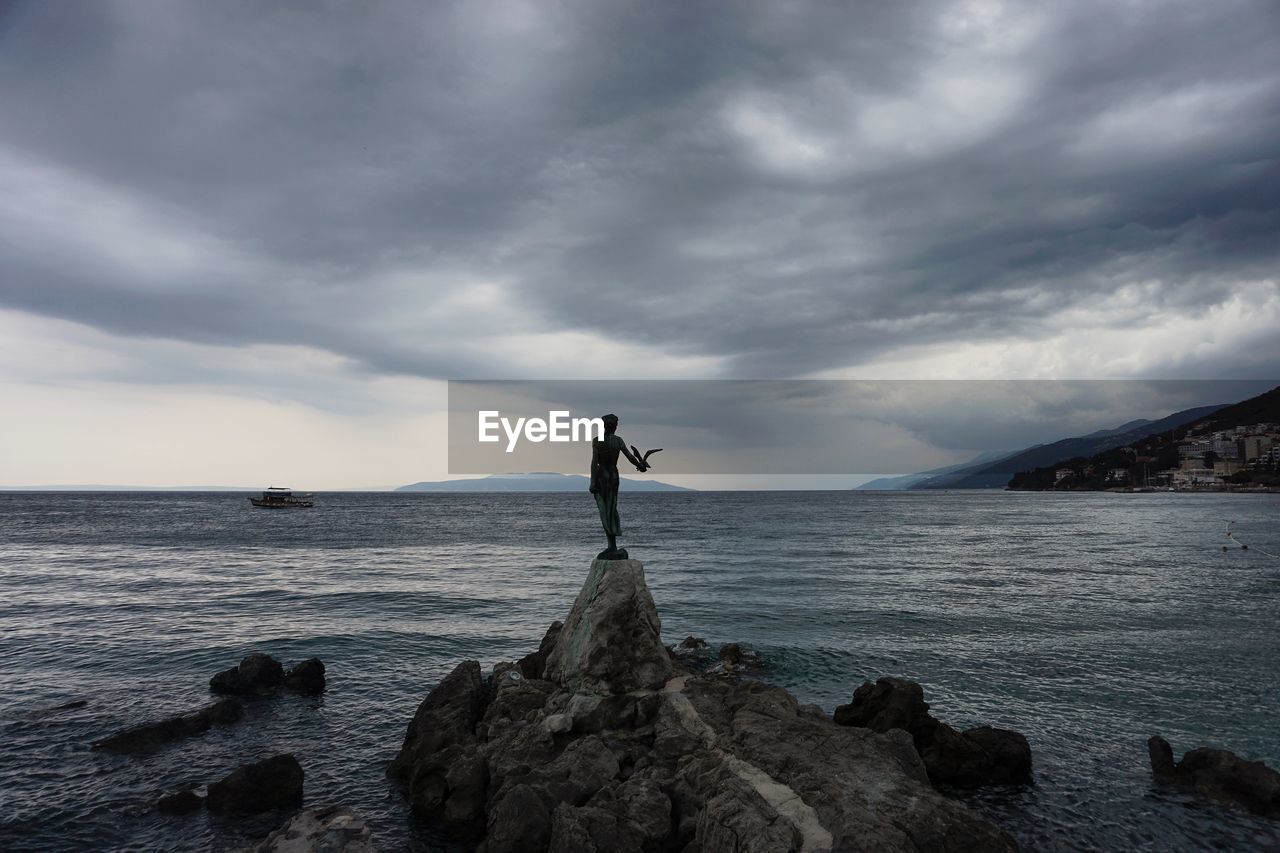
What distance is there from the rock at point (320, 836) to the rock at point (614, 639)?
585 cm

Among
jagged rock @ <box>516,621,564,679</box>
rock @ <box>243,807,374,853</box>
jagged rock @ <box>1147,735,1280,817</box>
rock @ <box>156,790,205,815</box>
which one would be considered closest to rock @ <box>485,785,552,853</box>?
rock @ <box>243,807,374,853</box>

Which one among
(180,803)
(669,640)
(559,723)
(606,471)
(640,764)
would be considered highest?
(606,471)

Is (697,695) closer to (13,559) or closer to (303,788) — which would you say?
(303,788)

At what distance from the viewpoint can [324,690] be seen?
24.0 m

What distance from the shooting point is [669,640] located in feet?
103

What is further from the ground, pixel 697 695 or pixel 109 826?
pixel 697 695

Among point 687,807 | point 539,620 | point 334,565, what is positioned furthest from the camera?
point 334,565

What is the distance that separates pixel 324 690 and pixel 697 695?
14790mm

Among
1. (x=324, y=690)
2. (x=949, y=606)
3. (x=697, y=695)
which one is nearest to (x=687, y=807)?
(x=697, y=695)

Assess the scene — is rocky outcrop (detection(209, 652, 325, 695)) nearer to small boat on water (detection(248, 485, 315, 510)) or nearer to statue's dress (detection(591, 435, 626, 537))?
statue's dress (detection(591, 435, 626, 537))

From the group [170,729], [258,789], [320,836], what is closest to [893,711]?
[320,836]

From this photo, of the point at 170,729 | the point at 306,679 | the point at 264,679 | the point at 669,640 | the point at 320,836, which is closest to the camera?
the point at 320,836

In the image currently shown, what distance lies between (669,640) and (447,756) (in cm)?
1691

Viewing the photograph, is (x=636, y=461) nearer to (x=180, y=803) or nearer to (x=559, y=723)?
(x=559, y=723)
